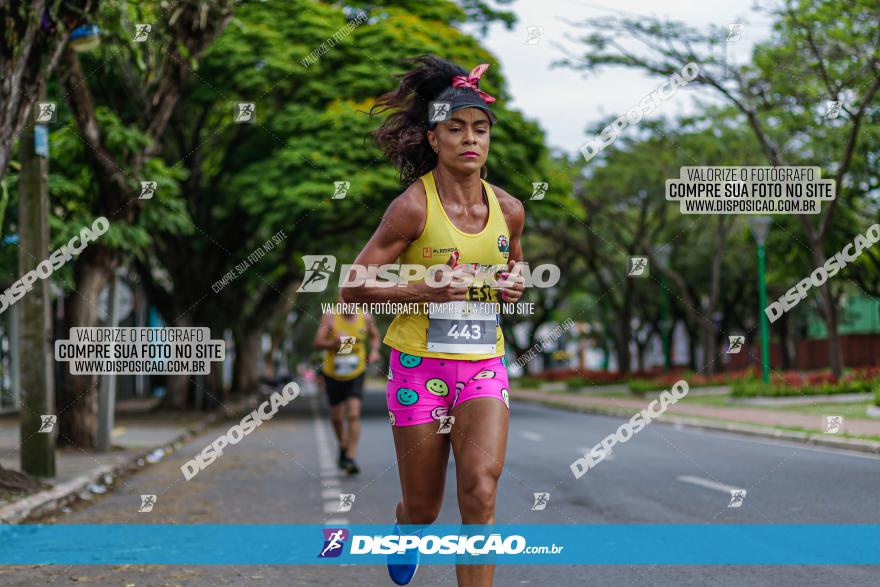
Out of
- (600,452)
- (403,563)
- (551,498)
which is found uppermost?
(403,563)

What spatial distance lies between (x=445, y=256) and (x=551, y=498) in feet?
16.4

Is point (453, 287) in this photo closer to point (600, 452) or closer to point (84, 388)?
point (600, 452)

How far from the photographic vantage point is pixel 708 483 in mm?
9586

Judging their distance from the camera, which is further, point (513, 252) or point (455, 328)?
point (513, 252)

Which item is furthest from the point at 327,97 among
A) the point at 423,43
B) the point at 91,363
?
the point at 91,363

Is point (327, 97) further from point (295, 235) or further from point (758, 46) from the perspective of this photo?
point (758, 46)

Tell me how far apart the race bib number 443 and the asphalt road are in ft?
6.03

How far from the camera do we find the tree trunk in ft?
46.0

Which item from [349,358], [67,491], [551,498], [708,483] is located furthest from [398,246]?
[349,358]

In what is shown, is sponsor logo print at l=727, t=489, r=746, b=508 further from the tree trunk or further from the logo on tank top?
the tree trunk

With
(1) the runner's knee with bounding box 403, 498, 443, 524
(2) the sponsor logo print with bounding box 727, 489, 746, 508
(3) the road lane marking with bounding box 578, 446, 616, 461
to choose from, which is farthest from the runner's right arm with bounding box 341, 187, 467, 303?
(3) the road lane marking with bounding box 578, 446, 616, 461

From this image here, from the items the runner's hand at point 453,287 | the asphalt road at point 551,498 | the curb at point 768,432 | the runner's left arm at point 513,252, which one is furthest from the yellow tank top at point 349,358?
the runner's hand at point 453,287

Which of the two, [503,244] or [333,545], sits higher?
[503,244]

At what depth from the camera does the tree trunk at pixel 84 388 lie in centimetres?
1403
